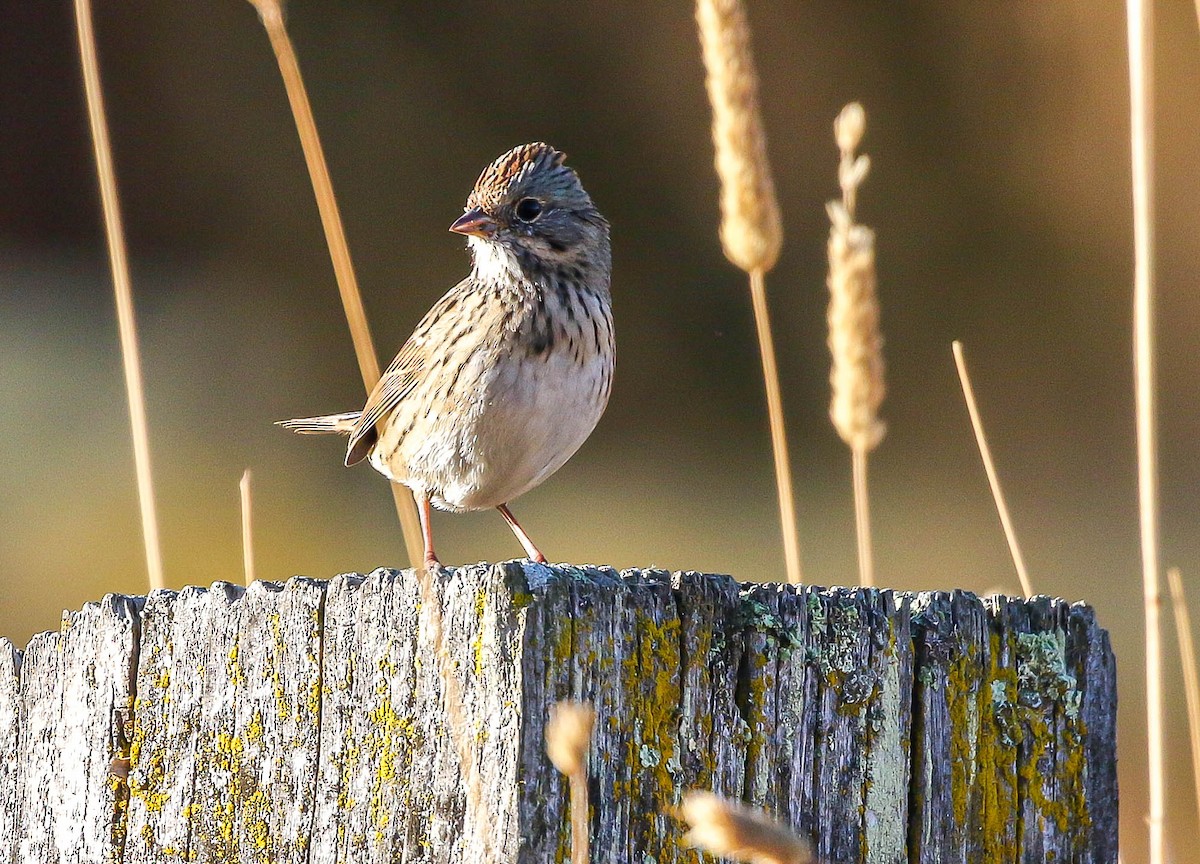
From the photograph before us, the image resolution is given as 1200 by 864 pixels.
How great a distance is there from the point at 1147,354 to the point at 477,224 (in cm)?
174

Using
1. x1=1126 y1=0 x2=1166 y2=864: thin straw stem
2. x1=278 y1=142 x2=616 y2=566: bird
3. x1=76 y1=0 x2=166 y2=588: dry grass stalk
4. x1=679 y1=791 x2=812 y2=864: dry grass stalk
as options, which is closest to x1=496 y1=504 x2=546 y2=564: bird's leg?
x1=278 y1=142 x2=616 y2=566: bird

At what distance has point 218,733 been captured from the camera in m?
2.14

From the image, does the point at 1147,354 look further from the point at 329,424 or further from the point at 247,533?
the point at 329,424

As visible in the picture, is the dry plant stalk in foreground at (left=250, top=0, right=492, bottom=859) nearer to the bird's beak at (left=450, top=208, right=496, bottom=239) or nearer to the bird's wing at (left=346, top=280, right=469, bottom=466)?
the bird's beak at (left=450, top=208, right=496, bottom=239)

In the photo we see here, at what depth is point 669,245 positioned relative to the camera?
10117 millimetres

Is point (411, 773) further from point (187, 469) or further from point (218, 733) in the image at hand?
point (187, 469)

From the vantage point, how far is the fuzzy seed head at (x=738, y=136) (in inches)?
113

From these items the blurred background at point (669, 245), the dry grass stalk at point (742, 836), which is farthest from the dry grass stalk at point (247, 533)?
the blurred background at point (669, 245)

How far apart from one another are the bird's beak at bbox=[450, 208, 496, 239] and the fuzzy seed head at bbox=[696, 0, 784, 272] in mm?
862

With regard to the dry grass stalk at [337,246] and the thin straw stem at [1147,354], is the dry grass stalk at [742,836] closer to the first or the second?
the dry grass stalk at [337,246]

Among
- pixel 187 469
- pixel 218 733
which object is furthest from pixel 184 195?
pixel 218 733

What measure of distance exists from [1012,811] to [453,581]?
0.85m

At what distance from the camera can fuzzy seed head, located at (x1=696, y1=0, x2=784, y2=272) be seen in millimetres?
2865

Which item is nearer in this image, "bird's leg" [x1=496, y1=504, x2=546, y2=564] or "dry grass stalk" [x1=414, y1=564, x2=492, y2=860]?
"dry grass stalk" [x1=414, y1=564, x2=492, y2=860]
